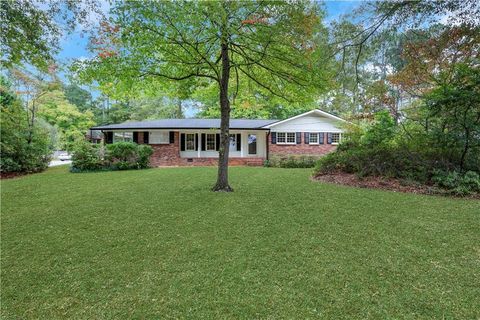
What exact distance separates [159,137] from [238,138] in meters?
5.53

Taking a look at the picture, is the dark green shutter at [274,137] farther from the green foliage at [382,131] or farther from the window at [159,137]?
the green foliage at [382,131]

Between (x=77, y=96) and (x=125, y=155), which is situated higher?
(x=77, y=96)

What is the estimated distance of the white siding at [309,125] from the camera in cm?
1777

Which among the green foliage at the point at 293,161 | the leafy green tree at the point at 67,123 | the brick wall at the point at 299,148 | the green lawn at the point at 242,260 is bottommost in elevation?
the green lawn at the point at 242,260

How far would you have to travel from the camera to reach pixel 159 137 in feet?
55.6

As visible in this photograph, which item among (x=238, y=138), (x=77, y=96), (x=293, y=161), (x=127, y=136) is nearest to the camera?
(x=293, y=161)

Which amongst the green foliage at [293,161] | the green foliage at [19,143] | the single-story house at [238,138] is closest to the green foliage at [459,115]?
the green foliage at [293,161]

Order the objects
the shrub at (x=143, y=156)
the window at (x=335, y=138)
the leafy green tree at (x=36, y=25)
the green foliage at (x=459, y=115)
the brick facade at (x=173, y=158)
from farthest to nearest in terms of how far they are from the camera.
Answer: the window at (x=335, y=138) < the brick facade at (x=173, y=158) < the shrub at (x=143, y=156) < the green foliage at (x=459, y=115) < the leafy green tree at (x=36, y=25)

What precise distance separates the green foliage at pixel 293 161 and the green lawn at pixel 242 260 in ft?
32.9

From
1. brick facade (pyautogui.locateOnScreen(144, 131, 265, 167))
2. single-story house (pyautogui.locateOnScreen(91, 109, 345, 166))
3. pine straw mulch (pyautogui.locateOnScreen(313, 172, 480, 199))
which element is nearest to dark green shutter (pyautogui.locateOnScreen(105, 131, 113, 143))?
single-story house (pyautogui.locateOnScreen(91, 109, 345, 166))

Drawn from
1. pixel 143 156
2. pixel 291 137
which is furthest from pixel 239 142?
pixel 143 156

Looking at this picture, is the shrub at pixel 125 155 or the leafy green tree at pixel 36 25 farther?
the shrub at pixel 125 155

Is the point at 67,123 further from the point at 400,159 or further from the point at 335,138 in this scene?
the point at 400,159

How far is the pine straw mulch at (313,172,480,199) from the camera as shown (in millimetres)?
6831
